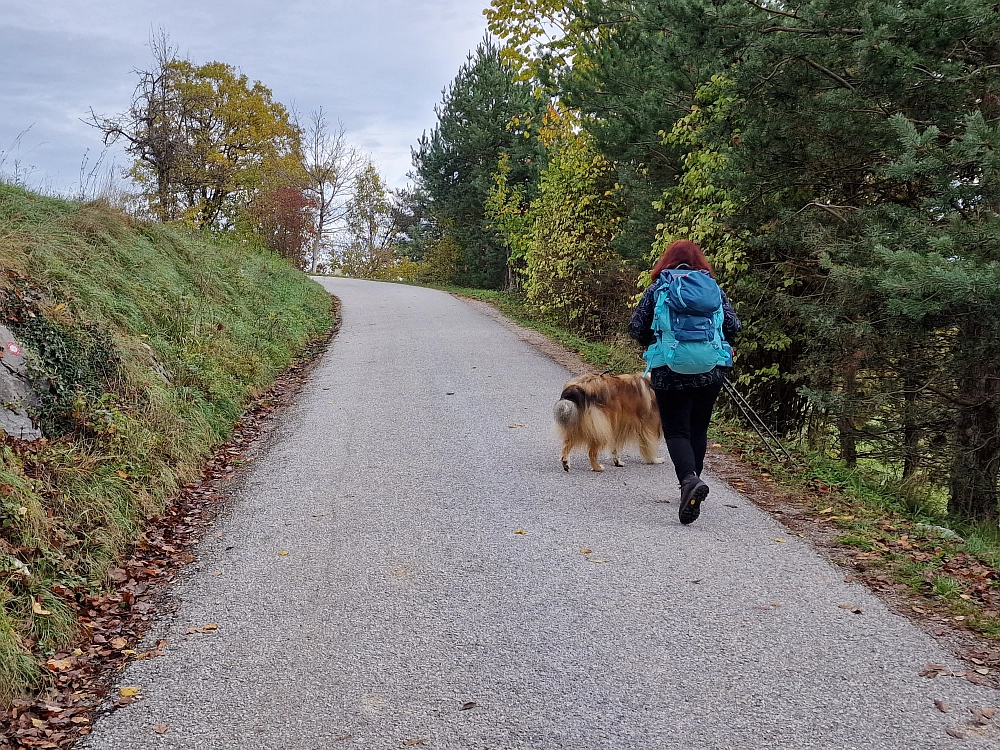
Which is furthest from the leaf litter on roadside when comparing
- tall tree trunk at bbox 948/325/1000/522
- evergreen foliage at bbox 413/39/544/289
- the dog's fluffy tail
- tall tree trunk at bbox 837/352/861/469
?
evergreen foliage at bbox 413/39/544/289

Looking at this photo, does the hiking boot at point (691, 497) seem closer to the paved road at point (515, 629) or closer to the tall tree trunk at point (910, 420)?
the paved road at point (515, 629)

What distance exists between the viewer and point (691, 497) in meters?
5.46

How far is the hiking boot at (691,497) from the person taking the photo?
5434mm

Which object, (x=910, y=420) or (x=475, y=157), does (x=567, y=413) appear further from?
(x=475, y=157)

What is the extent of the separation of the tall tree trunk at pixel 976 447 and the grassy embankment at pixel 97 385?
759 cm

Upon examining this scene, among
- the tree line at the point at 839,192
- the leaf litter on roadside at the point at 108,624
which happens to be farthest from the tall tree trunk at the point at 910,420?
the leaf litter on roadside at the point at 108,624

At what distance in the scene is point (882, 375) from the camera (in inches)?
337

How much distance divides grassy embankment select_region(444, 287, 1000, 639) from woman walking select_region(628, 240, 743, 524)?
110cm

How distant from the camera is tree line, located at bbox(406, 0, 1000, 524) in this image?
20.0 feet

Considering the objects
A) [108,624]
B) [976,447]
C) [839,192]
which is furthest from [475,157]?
[108,624]

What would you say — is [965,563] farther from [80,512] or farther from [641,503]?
[80,512]

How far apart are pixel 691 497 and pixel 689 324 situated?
1.26 meters

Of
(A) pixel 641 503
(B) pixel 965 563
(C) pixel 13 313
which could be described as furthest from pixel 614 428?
(C) pixel 13 313

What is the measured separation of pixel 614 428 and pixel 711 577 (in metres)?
2.36
